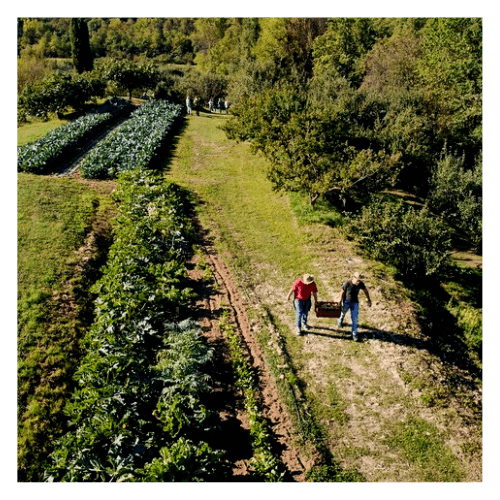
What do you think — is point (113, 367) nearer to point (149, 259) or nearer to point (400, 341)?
point (149, 259)

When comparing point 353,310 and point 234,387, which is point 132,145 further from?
point 234,387

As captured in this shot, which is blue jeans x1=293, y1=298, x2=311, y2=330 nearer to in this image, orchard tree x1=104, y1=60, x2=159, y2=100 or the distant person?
the distant person

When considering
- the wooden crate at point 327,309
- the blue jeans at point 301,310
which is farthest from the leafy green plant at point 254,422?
the wooden crate at point 327,309

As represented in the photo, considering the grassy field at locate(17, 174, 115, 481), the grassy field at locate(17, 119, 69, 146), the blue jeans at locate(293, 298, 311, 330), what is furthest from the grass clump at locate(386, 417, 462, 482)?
the grassy field at locate(17, 119, 69, 146)

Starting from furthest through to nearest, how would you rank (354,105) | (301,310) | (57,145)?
1. (354,105)
2. (57,145)
3. (301,310)

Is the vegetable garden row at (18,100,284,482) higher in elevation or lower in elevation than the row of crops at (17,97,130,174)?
lower

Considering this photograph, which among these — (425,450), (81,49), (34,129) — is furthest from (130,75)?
(425,450)
